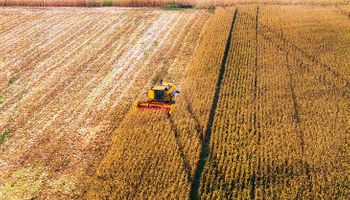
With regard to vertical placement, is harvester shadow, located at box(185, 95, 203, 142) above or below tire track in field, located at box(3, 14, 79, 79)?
below

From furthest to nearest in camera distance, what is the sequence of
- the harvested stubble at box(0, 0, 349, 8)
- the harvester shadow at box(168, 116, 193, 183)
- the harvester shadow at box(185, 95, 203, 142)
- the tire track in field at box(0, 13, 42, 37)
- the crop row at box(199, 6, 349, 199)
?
the harvested stubble at box(0, 0, 349, 8), the tire track in field at box(0, 13, 42, 37), the harvester shadow at box(185, 95, 203, 142), the harvester shadow at box(168, 116, 193, 183), the crop row at box(199, 6, 349, 199)

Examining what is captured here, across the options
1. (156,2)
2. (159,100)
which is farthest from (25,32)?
(159,100)

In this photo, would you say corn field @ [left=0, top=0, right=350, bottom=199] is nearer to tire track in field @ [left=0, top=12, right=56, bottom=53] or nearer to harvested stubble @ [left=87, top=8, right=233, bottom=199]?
harvested stubble @ [left=87, top=8, right=233, bottom=199]

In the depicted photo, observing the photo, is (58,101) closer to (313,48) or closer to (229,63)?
(229,63)

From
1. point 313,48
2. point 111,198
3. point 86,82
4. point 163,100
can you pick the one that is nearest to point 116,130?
point 163,100

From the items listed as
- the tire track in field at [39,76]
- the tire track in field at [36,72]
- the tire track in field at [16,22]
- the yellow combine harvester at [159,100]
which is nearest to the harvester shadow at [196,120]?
the yellow combine harvester at [159,100]

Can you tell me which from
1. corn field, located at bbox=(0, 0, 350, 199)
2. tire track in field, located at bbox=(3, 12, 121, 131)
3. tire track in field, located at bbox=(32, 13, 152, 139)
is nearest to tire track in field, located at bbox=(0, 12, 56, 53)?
corn field, located at bbox=(0, 0, 350, 199)

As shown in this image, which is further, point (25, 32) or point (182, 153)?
point (25, 32)

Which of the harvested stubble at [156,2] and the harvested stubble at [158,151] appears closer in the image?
the harvested stubble at [158,151]

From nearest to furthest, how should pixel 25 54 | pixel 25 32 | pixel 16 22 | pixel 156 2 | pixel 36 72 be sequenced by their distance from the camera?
pixel 36 72 → pixel 25 54 → pixel 25 32 → pixel 16 22 → pixel 156 2

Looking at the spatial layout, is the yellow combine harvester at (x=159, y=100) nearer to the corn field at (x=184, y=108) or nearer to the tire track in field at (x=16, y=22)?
the corn field at (x=184, y=108)

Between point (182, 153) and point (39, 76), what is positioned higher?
point (39, 76)

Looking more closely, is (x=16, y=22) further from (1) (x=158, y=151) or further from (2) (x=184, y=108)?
(1) (x=158, y=151)
